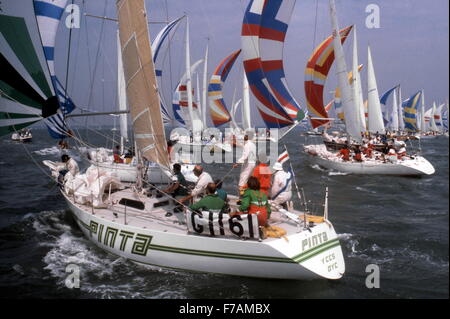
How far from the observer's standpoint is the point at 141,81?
24.9 feet

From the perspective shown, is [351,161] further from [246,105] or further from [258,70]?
[246,105]

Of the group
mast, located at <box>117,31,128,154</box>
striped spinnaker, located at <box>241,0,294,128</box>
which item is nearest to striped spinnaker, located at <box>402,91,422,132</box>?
mast, located at <box>117,31,128,154</box>

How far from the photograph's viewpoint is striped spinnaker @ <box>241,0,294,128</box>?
10320mm

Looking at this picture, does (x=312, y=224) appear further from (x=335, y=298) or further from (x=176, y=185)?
(x=176, y=185)

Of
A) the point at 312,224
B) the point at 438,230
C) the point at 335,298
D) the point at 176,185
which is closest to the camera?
the point at 335,298

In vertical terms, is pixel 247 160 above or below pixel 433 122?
above

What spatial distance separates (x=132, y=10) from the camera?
24.0 feet

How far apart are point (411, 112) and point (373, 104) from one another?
35367mm

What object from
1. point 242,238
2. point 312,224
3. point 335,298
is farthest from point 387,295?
point 242,238

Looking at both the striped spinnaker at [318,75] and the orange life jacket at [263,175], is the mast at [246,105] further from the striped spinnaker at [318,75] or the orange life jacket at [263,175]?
the orange life jacket at [263,175]

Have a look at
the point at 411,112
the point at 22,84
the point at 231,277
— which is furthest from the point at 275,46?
the point at 411,112

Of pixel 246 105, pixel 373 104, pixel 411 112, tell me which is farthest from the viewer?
pixel 411 112

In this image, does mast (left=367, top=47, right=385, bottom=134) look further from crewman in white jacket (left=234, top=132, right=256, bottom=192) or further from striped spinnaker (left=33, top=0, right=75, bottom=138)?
striped spinnaker (left=33, top=0, right=75, bottom=138)

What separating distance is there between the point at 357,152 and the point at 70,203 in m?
16.8
